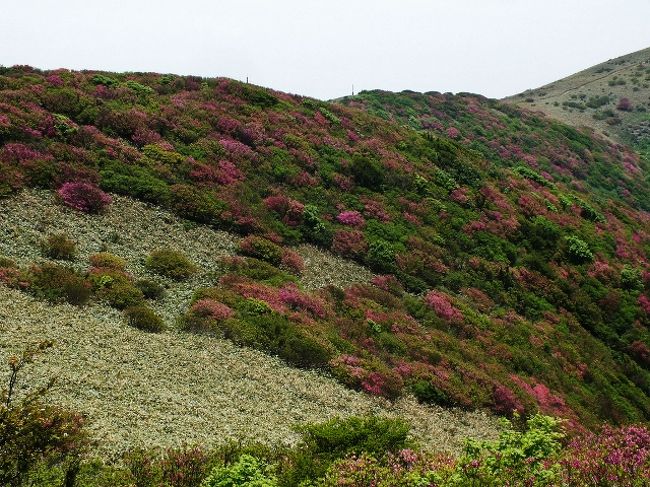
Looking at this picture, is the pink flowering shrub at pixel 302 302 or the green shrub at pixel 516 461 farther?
the pink flowering shrub at pixel 302 302

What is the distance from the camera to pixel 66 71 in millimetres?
38344

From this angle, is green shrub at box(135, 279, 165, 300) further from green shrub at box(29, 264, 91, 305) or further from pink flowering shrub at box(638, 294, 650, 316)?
pink flowering shrub at box(638, 294, 650, 316)

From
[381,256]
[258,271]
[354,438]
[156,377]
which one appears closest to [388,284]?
[381,256]

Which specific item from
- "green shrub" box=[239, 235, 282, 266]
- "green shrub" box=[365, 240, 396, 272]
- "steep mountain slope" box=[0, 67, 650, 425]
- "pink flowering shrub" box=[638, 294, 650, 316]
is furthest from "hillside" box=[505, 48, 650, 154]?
"green shrub" box=[239, 235, 282, 266]

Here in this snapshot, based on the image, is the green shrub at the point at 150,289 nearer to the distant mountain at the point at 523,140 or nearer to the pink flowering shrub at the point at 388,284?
the pink flowering shrub at the point at 388,284

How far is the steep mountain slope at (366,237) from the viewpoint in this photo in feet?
71.9

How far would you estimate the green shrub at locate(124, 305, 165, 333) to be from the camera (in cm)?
1898

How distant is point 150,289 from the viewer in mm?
21219

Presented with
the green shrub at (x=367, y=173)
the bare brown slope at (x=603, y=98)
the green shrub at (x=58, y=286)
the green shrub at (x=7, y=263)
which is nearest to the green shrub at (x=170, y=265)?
the green shrub at (x=58, y=286)

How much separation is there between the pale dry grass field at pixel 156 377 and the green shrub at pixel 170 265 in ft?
1.63

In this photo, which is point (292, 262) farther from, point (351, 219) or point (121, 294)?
point (121, 294)

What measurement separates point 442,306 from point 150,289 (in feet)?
49.1

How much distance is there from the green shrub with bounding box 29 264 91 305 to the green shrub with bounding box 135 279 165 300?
209 centimetres

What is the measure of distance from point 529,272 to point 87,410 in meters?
28.2
